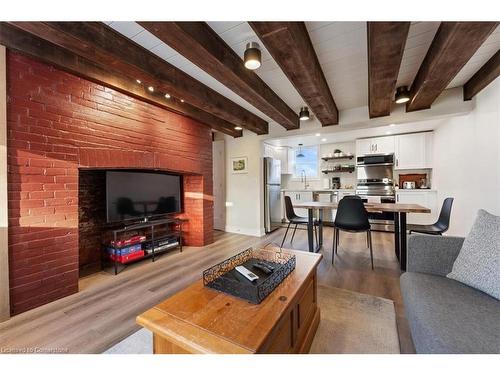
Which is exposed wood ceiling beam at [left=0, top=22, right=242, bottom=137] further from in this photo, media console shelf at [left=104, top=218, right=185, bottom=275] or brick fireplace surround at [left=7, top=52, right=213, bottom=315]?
media console shelf at [left=104, top=218, right=185, bottom=275]

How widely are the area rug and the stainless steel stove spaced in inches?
121

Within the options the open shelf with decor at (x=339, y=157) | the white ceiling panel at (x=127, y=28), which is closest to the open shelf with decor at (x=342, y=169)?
the open shelf with decor at (x=339, y=157)

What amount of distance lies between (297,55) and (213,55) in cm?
69

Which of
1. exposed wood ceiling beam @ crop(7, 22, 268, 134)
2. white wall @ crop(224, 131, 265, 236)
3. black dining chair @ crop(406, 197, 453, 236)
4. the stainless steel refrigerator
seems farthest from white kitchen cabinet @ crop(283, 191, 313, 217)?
exposed wood ceiling beam @ crop(7, 22, 268, 134)

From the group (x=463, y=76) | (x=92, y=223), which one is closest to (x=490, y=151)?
(x=463, y=76)

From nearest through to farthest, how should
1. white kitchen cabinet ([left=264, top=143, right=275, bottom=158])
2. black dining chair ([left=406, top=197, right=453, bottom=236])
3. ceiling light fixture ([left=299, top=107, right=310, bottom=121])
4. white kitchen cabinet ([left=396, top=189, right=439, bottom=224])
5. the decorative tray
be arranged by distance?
the decorative tray
black dining chair ([left=406, top=197, right=453, bottom=236])
ceiling light fixture ([left=299, top=107, right=310, bottom=121])
white kitchen cabinet ([left=396, top=189, right=439, bottom=224])
white kitchen cabinet ([left=264, top=143, right=275, bottom=158])

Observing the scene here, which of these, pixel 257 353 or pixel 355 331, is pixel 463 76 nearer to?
pixel 355 331

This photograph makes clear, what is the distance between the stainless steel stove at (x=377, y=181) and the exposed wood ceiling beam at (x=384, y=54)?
8.15 feet

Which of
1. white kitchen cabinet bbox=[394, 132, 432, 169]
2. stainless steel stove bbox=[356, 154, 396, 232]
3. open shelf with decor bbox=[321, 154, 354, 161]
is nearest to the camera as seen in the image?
white kitchen cabinet bbox=[394, 132, 432, 169]

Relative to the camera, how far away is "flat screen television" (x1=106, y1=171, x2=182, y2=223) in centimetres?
264

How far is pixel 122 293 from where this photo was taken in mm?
2092

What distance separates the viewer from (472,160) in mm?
2729

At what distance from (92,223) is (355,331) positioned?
3138 millimetres

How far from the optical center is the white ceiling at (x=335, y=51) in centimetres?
166
